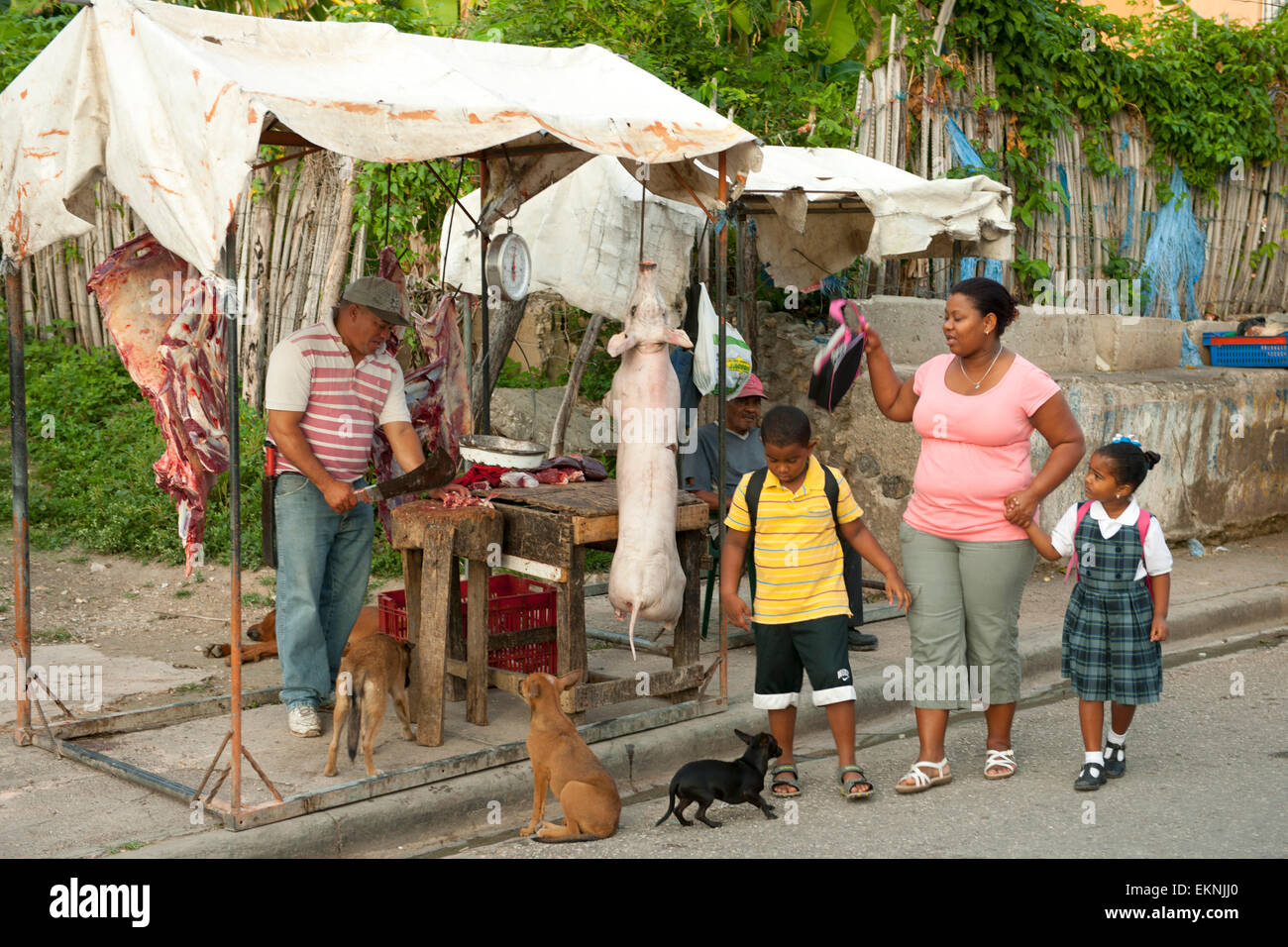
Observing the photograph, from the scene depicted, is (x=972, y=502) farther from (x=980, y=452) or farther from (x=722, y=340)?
Answer: (x=722, y=340)

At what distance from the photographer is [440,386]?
632 centimetres

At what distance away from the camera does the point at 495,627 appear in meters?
5.91

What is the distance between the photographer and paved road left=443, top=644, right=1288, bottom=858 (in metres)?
4.39

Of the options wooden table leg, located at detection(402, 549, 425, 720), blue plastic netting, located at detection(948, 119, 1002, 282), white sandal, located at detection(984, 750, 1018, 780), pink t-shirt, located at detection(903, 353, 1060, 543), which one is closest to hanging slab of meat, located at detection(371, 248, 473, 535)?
wooden table leg, located at detection(402, 549, 425, 720)

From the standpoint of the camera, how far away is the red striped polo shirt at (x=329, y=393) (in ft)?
16.8

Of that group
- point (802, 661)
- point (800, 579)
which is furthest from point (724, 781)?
point (800, 579)

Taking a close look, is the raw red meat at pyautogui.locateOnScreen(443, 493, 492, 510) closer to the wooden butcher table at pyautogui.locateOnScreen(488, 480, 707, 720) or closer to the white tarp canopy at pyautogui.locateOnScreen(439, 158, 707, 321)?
the wooden butcher table at pyautogui.locateOnScreen(488, 480, 707, 720)

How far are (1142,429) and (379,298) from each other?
20.0ft

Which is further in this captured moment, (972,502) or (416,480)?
(416,480)

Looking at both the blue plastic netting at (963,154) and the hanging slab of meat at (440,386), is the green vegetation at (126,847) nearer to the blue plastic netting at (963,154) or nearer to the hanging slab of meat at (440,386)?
the hanging slab of meat at (440,386)

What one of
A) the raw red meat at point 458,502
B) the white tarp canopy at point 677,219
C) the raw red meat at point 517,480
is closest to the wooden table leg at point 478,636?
the raw red meat at point 458,502

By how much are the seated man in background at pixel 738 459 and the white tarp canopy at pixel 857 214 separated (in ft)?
3.30

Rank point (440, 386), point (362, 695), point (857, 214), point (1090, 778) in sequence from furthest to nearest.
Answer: point (857, 214)
point (440, 386)
point (1090, 778)
point (362, 695)

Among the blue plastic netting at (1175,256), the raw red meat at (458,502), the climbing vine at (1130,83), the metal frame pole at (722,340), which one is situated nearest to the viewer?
the raw red meat at (458,502)
